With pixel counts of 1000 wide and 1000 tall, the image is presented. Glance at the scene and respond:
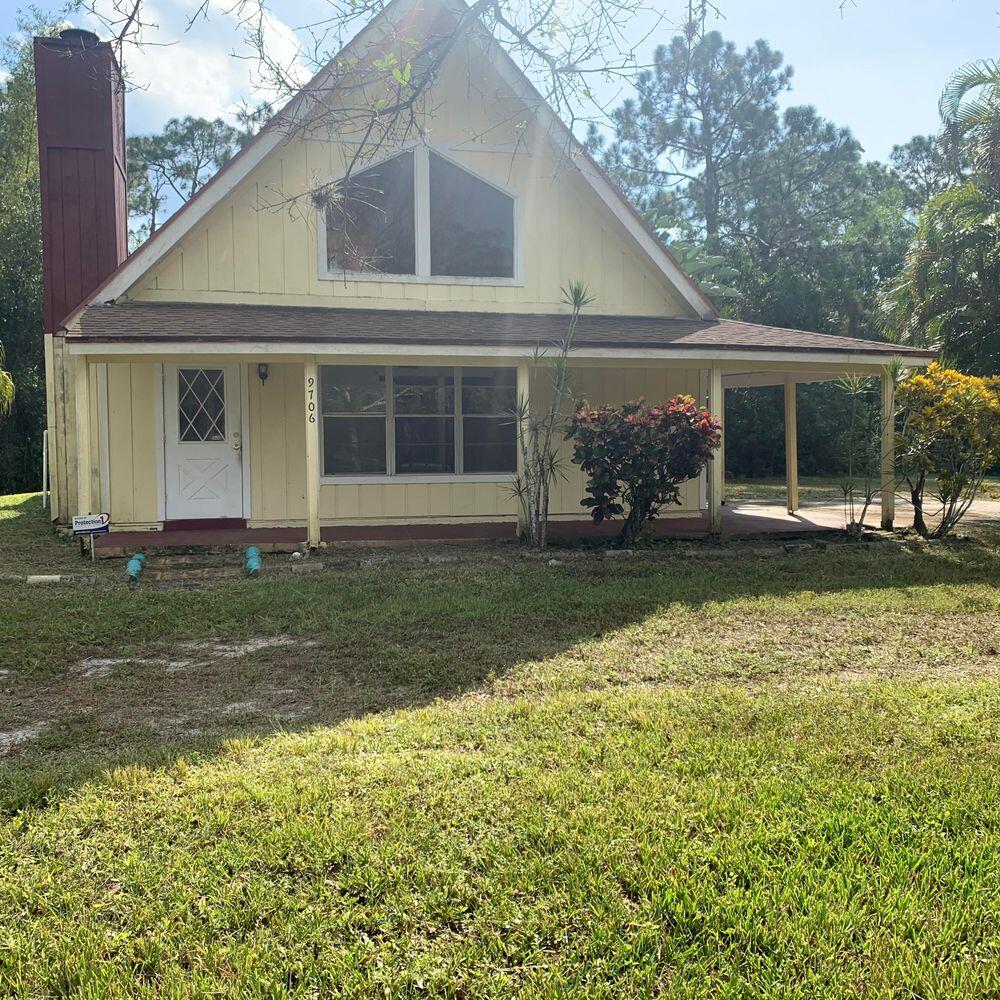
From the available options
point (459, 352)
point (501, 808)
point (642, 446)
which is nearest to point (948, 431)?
point (642, 446)

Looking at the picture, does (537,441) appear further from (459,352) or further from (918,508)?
(918,508)

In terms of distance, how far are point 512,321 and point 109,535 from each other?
5.51 metres

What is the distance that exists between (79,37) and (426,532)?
939 cm

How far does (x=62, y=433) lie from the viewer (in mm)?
13609

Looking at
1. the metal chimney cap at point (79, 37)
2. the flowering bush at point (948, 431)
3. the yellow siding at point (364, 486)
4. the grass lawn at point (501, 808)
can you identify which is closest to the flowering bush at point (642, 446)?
the yellow siding at point (364, 486)

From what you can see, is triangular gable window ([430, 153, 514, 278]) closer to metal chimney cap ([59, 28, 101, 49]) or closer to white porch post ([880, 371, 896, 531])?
white porch post ([880, 371, 896, 531])

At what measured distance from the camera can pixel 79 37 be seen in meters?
13.7

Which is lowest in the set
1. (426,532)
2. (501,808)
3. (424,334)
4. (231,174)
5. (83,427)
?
(501,808)

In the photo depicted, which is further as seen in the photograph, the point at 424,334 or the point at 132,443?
the point at 132,443

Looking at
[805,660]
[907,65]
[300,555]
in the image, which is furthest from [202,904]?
[907,65]

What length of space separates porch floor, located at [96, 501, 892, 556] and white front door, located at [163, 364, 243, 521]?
0.37 metres

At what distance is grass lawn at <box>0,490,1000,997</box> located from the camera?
2.72 m

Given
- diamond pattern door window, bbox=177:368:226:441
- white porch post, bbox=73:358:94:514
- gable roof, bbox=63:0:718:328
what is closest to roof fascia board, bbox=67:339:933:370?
white porch post, bbox=73:358:94:514

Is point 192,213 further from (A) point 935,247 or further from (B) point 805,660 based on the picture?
(A) point 935,247
